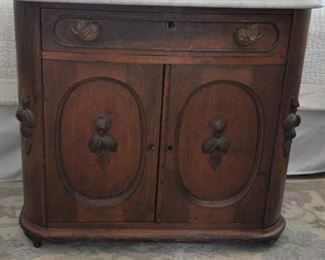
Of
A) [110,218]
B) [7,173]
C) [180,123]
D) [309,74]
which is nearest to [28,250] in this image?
[110,218]

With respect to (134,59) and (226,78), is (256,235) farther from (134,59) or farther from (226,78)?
(134,59)

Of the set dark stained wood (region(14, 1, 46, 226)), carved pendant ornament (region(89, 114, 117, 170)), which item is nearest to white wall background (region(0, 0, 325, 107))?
dark stained wood (region(14, 1, 46, 226))

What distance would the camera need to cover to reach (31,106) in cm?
105

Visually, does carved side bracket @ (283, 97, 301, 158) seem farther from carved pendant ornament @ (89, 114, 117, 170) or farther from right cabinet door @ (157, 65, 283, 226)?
carved pendant ornament @ (89, 114, 117, 170)

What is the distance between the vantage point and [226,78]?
104cm

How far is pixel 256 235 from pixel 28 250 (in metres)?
0.55

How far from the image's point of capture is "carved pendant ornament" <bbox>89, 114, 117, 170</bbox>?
1062 millimetres

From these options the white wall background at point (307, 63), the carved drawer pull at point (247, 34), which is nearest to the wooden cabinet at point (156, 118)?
the carved drawer pull at point (247, 34)

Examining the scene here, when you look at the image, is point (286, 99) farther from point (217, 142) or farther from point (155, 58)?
Result: point (155, 58)

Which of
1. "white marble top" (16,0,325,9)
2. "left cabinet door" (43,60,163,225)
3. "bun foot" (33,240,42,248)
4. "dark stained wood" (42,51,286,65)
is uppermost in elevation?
"white marble top" (16,0,325,9)

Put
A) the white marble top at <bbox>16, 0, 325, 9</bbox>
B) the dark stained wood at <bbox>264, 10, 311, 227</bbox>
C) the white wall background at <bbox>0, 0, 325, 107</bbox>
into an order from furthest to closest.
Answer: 1. the white wall background at <bbox>0, 0, 325, 107</bbox>
2. the dark stained wood at <bbox>264, 10, 311, 227</bbox>
3. the white marble top at <bbox>16, 0, 325, 9</bbox>

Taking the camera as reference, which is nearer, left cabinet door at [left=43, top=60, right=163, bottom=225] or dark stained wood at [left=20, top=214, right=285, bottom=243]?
left cabinet door at [left=43, top=60, right=163, bottom=225]

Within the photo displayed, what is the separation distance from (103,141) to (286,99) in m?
0.41

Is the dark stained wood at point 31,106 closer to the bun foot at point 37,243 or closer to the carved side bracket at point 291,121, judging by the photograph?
the bun foot at point 37,243
